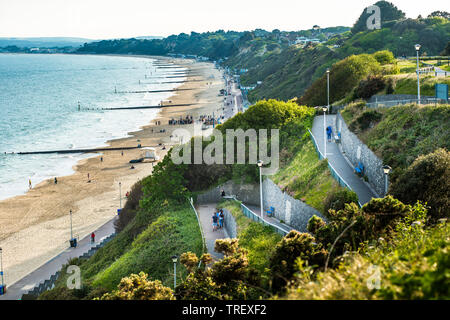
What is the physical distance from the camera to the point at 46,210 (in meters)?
36.4

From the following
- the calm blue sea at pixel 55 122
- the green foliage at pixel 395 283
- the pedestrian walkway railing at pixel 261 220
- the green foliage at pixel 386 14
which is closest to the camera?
the green foliage at pixel 395 283

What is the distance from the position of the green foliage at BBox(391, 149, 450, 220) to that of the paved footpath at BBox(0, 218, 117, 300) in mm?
19256

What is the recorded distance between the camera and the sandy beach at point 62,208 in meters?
29.1

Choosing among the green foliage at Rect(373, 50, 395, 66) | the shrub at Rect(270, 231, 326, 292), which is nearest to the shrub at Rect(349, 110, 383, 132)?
the shrub at Rect(270, 231, 326, 292)

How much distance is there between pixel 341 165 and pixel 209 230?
7.55 meters

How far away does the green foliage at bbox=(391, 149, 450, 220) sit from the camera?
43.5 ft

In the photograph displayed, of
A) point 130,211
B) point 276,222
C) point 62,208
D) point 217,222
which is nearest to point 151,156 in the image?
point 62,208

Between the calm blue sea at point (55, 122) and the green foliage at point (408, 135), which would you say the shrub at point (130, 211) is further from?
the green foliage at point (408, 135)

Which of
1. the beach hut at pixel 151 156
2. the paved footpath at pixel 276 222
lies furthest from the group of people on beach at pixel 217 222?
the beach hut at pixel 151 156

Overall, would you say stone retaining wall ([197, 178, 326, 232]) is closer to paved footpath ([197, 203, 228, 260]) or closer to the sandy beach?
paved footpath ([197, 203, 228, 260])

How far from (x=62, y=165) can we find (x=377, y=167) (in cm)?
3876

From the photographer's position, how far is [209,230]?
22438 mm

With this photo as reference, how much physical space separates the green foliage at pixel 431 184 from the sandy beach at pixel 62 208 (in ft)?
71.0
